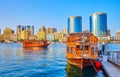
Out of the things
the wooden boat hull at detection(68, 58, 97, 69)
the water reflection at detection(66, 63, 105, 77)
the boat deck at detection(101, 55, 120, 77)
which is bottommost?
the water reflection at detection(66, 63, 105, 77)

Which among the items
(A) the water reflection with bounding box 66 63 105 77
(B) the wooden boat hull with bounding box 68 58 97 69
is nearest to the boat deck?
(A) the water reflection with bounding box 66 63 105 77

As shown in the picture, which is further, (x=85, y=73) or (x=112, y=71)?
(x=85, y=73)

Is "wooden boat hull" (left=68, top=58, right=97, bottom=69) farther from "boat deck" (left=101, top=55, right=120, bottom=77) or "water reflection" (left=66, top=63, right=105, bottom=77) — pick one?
"boat deck" (left=101, top=55, right=120, bottom=77)

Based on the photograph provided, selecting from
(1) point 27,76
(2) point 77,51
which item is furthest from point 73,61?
(1) point 27,76

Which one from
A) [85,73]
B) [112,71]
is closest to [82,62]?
[85,73]

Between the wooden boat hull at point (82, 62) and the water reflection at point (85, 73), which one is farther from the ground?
the wooden boat hull at point (82, 62)

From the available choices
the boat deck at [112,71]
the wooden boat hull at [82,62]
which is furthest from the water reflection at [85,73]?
the boat deck at [112,71]

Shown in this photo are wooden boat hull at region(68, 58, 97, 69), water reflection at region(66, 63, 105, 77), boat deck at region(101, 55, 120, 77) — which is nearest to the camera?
boat deck at region(101, 55, 120, 77)

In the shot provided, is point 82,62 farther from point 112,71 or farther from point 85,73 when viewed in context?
point 112,71

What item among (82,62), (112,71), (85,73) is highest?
(82,62)

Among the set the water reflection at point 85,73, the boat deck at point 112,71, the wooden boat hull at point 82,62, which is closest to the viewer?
the boat deck at point 112,71

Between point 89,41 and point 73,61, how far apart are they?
5.02 meters

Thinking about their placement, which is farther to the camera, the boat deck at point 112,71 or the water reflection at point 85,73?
the water reflection at point 85,73

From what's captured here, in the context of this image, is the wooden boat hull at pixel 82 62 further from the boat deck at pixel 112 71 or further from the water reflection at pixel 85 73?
the boat deck at pixel 112 71
